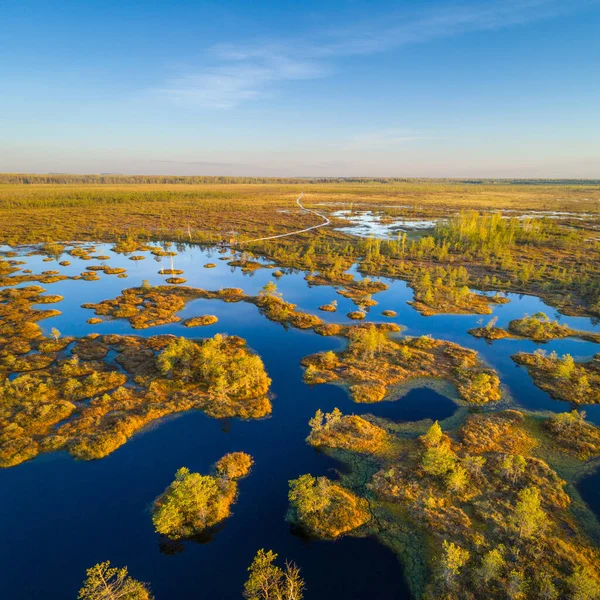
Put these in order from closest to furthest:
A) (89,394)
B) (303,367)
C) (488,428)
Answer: (488,428), (89,394), (303,367)

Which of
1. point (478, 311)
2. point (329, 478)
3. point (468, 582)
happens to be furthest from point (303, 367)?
point (478, 311)

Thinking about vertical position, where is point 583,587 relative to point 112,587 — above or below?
above

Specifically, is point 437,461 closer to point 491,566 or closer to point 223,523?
point 491,566

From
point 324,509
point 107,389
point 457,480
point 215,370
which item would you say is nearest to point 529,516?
point 457,480

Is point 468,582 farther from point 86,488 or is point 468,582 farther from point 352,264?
point 352,264

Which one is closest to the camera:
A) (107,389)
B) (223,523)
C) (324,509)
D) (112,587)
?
(112,587)

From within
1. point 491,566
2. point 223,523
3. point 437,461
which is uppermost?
point 437,461
